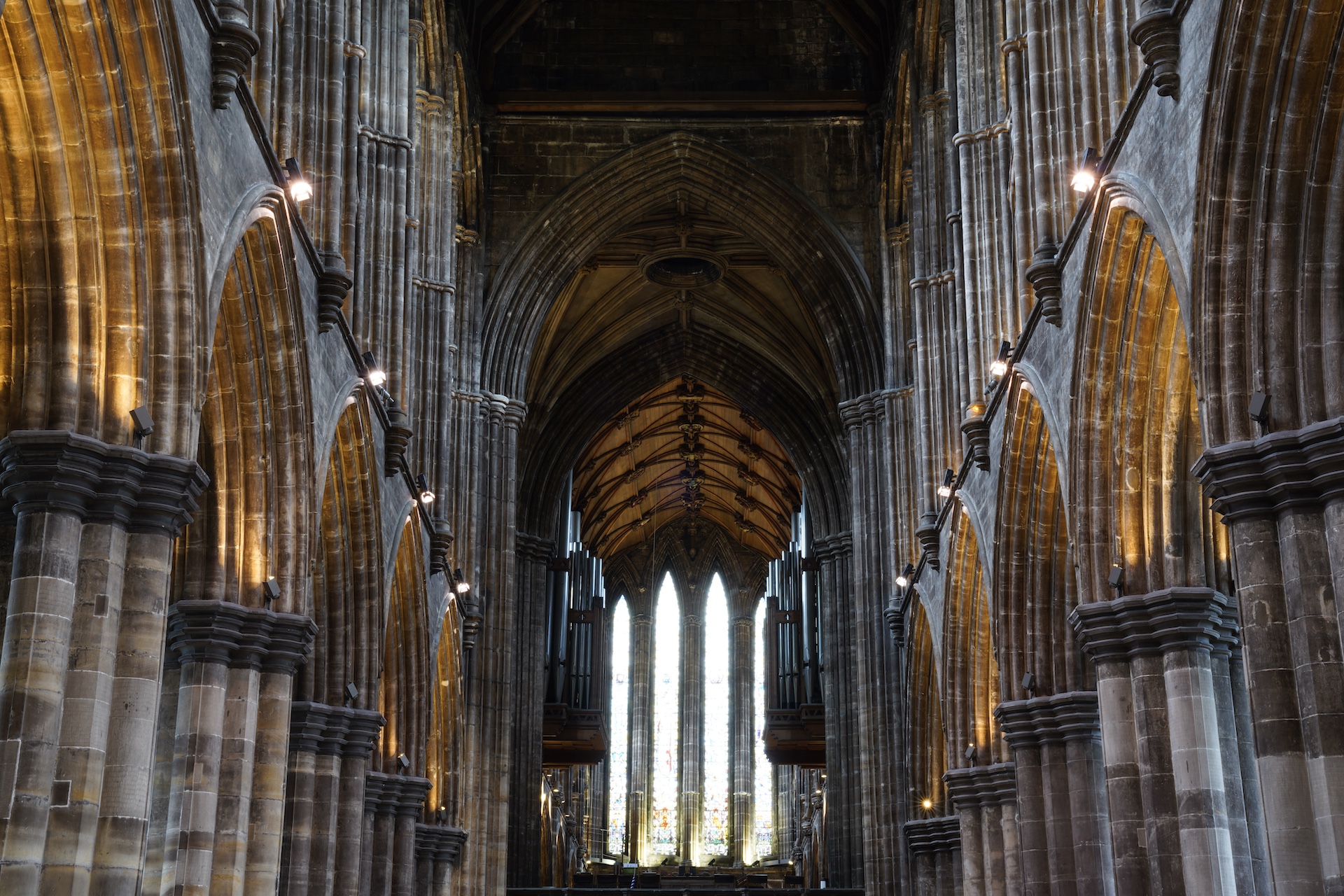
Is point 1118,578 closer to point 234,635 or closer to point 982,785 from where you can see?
point 982,785

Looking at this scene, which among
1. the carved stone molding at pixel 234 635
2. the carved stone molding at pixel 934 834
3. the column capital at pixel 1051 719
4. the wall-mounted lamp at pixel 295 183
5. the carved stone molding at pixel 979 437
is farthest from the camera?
the carved stone molding at pixel 934 834

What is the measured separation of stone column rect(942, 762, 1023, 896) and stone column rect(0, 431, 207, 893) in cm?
1138

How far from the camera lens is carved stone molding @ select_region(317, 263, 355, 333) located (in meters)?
16.2

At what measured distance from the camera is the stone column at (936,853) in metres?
24.7

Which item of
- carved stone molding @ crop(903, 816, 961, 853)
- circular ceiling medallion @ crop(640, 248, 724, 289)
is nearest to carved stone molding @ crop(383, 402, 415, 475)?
carved stone molding @ crop(903, 816, 961, 853)

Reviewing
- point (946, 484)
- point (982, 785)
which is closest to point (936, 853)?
point (982, 785)

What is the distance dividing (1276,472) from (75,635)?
25.4 ft

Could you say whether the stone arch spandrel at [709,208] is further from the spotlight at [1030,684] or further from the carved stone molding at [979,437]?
the spotlight at [1030,684]

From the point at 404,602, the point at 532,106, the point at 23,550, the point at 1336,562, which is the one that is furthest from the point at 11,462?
the point at 532,106

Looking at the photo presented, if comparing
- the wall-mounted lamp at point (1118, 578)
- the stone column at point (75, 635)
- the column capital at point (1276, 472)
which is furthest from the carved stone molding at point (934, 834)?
the stone column at point (75, 635)

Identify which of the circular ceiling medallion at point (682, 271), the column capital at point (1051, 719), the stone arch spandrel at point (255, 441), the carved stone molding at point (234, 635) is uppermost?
the circular ceiling medallion at point (682, 271)

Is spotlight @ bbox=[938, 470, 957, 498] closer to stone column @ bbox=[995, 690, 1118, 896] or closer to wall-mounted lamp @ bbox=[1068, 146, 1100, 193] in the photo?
stone column @ bbox=[995, 690, 1118, 896]

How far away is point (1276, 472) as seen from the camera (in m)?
10.4

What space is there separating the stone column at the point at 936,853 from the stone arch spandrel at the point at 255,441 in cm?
1287
